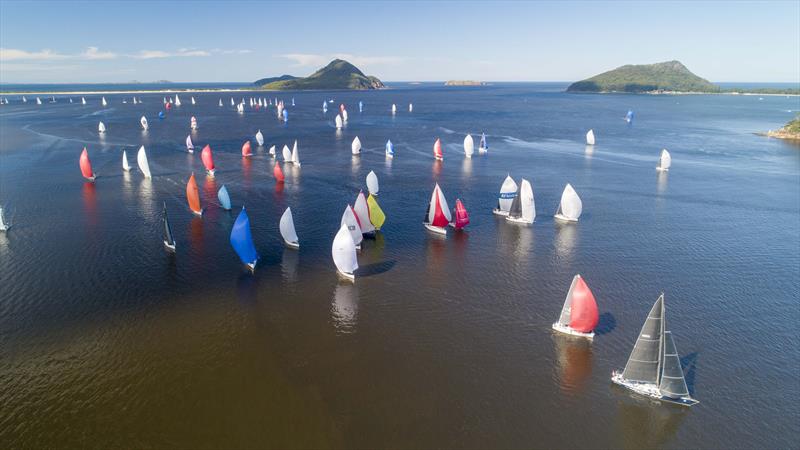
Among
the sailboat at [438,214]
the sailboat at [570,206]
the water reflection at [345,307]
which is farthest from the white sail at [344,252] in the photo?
the sailboat at [570,206]

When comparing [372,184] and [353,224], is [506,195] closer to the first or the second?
[372,184]

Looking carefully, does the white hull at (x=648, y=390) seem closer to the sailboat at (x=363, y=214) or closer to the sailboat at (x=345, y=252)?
the sailboat at (x=345, y=252)

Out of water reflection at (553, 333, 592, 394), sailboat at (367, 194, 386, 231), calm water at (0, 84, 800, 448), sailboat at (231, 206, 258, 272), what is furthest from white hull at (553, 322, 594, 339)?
sailboat at (231, 206, 258, 272)

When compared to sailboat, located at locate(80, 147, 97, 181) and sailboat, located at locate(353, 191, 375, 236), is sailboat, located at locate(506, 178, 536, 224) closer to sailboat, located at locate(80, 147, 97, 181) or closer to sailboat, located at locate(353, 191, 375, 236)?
sailboat, located at locate(353, 191, 375, 236)

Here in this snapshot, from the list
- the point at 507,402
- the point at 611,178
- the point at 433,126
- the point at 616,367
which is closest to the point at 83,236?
the point at 507,402

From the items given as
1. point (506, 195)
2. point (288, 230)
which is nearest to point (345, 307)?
point (288, 230)

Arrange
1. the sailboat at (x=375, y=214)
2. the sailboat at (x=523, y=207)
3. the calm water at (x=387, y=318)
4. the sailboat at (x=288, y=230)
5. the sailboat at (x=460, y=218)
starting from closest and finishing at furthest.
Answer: the calm water at (x=387, y=318)
the sailboat at (x=288, y=230)
the sailboat at (x=375, y=214)
the sailboat at (x=460, y=218)
the sailboat at (x=523, y=207)
